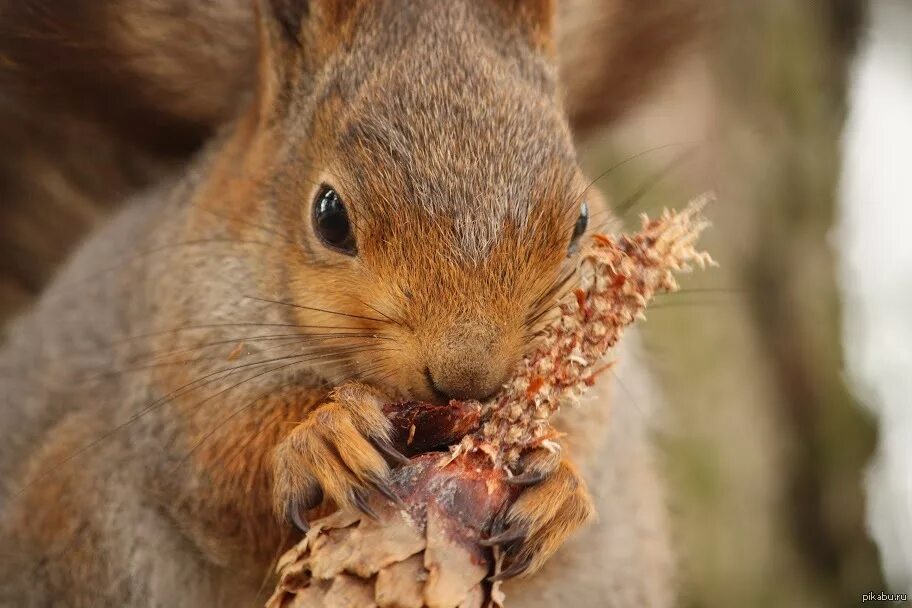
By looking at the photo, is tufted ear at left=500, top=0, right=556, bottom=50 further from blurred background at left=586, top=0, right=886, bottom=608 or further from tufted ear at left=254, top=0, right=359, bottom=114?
blurred background at left=586, top=0, right=886, bottom=608

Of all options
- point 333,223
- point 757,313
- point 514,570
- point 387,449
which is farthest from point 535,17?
point 757,313

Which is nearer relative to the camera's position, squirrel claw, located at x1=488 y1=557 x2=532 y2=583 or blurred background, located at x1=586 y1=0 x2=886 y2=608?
squirrel claw, located at x1=488 y1=557 x2=532 y2=583

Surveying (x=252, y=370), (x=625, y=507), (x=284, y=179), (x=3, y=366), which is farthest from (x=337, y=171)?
(x=3, y=366)

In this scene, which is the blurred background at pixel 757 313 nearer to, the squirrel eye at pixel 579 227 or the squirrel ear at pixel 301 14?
the squirrel ear at pixel 301 14

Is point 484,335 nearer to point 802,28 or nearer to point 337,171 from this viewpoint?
point 337,171

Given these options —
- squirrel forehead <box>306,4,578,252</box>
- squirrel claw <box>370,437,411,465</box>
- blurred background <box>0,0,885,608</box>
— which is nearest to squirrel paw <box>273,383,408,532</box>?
squirrel claw <box>370,437,411,465</box>

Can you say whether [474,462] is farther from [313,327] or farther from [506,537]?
[313,327]

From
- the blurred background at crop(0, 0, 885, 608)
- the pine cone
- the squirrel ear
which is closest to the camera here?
the pine cone

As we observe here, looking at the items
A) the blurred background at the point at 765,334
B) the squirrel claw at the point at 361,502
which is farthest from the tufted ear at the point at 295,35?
the blurred background at the point at 765,334
